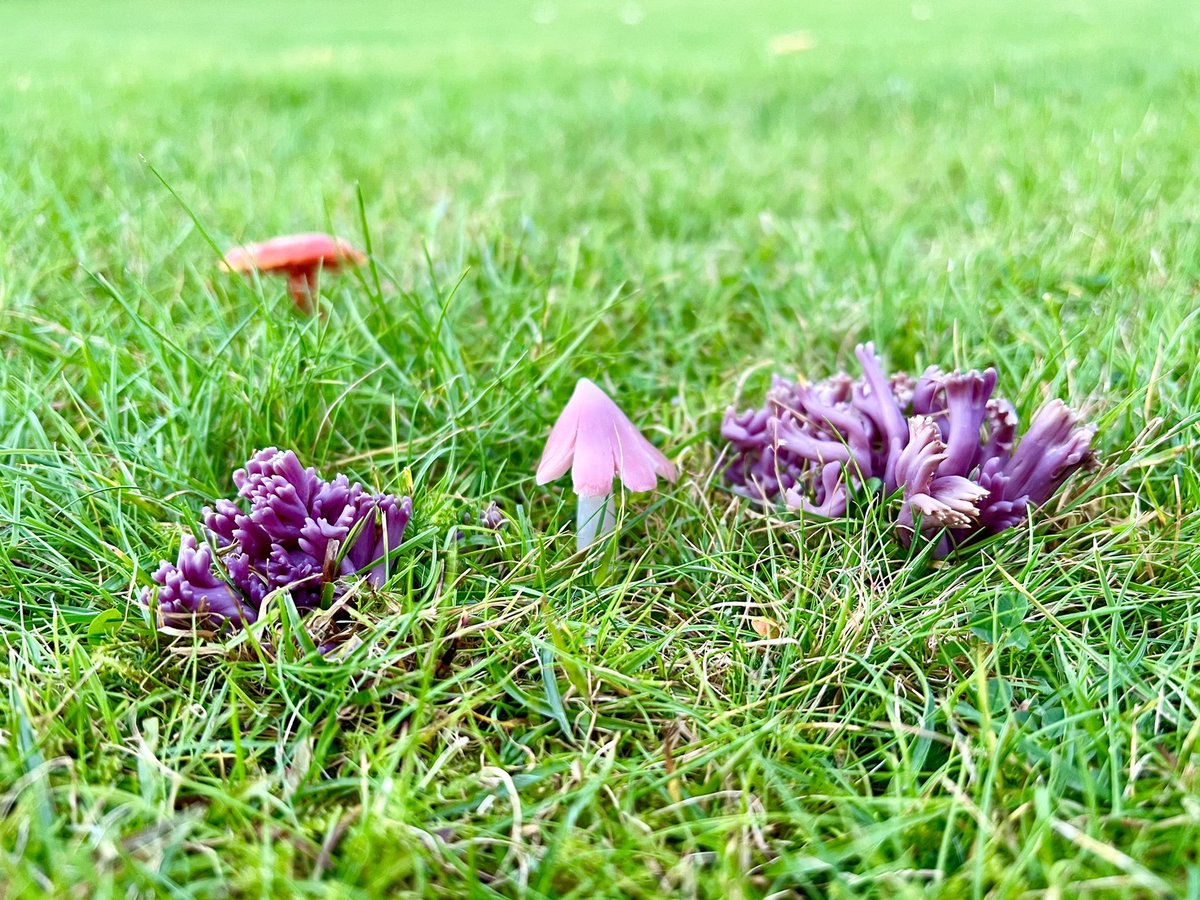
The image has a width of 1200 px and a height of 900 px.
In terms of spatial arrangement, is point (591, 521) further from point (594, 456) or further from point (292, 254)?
point (292, 254)

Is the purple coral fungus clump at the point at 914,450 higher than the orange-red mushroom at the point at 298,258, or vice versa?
the orange-red mushroom at the point at 298,258

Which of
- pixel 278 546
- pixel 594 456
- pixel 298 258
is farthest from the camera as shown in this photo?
pixel 298 258


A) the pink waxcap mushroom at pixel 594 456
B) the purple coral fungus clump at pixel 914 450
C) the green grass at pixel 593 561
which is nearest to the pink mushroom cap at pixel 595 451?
the pink waxcap mushroom at pixel 594 456

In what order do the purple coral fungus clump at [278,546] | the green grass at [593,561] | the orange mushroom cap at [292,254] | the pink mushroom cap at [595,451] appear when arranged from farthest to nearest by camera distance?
the orange mushroom cap at [292,254] < the pink mushroom cap at [595,451] < the purple coral fungus clump at [278,546] < the green grass at [593,561]

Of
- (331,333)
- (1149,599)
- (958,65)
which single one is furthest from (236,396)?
(958,65)

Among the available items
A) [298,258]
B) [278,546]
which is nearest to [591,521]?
[278,546]

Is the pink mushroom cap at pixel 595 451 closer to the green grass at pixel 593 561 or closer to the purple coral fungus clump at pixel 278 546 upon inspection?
the green grass at pixel 593 561

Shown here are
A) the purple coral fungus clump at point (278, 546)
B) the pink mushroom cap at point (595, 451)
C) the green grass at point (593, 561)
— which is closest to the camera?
the green grass at point (593, 561)

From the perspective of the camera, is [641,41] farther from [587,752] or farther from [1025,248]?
[587,752]
